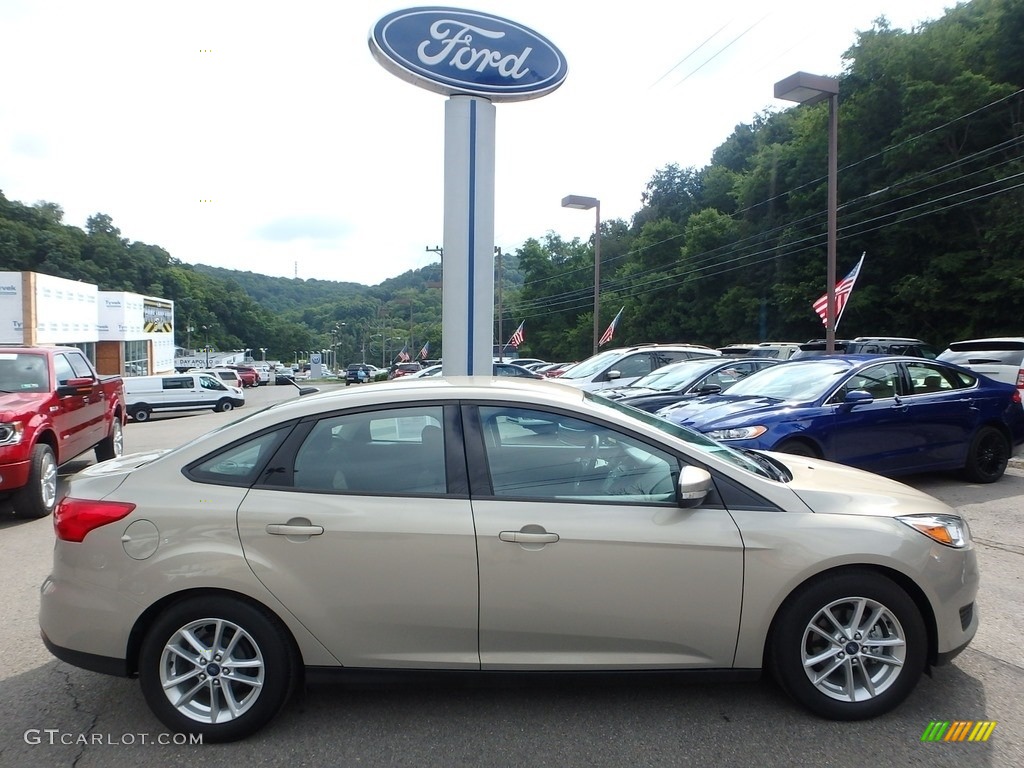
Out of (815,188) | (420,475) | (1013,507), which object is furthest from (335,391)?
(815,188)

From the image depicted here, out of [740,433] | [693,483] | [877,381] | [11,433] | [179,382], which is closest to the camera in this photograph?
[693,483]

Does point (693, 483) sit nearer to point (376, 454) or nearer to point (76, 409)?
point (376, 454)

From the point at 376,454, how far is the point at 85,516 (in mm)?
1281

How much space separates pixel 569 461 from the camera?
339cm

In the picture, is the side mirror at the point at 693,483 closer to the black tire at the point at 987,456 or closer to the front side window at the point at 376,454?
the front side window at the point at 376,454

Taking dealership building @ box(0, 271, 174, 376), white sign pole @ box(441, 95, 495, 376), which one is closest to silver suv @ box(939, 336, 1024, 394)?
white sign pole @ box(441, 95, 495, 376)

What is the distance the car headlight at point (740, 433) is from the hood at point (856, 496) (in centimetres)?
327

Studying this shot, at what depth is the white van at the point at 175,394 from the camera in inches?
1141

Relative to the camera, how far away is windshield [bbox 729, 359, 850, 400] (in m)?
7.95

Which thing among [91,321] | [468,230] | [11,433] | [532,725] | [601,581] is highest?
[468,230]

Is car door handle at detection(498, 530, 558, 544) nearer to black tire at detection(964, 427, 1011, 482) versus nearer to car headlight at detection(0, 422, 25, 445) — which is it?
car headlight at detection(0, 422, 25, 445)

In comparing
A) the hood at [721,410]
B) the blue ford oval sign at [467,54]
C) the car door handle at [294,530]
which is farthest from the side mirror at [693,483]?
the blue ford oval sign at [467,54]

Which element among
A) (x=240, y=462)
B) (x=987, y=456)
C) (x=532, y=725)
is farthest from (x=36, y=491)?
(x=987, y=456)

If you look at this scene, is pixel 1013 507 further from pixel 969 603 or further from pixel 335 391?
pixel 335 391
